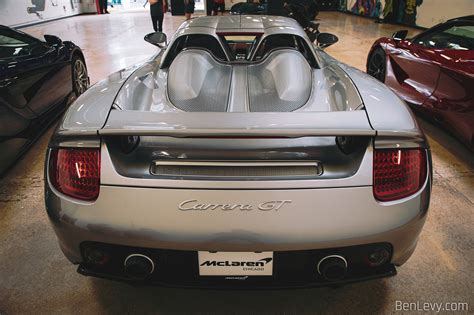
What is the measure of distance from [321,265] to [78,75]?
10.8 ft

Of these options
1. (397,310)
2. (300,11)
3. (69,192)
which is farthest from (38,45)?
(300,11)

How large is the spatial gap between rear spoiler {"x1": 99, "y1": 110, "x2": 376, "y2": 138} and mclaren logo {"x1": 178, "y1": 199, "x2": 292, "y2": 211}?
19 centimetres

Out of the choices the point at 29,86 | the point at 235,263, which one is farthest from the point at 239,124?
the point at 29,86

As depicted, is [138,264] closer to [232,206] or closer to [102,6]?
[232,206]

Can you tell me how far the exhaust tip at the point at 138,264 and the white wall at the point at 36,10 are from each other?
11226mm

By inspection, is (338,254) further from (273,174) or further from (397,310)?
(397,310)

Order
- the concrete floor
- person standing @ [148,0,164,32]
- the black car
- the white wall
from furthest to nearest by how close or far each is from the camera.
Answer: the white wall
person standing @ [148,0,164,32]
the black car
the concrete floor

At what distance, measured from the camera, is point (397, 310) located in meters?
1.34

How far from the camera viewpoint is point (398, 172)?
1046 millimetres

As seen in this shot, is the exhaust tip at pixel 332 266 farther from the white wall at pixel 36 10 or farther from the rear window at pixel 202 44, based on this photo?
the white wall at pixel 36 10

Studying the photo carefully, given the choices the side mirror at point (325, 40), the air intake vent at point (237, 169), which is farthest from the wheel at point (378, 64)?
the air intake vent at point (237, 169)

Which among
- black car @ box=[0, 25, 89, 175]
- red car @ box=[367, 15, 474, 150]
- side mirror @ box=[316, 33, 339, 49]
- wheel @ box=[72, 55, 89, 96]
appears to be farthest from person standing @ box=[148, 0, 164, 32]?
side mirror @ box=[316, 33, 339, 49]

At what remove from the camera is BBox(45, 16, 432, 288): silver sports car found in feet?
3.16

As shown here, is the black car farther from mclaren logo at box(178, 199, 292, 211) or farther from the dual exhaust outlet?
mclaren logo at box(178, 199, 292, 211)
